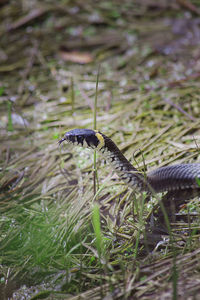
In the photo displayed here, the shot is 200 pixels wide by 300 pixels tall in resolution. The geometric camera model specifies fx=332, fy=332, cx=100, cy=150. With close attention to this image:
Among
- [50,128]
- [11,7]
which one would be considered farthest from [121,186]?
[11,7]

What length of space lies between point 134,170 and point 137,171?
10 cm

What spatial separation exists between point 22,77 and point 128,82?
1763 mm

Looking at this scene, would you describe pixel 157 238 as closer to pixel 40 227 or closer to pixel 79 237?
pixel 79 237

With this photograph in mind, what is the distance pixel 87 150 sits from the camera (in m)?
3.86

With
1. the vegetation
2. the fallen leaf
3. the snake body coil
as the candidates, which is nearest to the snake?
the snake body coil

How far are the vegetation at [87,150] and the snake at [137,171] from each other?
0.54ft

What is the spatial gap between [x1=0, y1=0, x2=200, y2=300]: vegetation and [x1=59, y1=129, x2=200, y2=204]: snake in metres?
0.17

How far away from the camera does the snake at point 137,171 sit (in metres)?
2.97

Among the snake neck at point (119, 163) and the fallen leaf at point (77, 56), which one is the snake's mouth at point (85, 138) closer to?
the snake neck at point (119, 163)

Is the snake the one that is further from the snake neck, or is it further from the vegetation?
the vegetation

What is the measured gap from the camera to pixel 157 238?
266cm

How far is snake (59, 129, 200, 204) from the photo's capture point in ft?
9.73

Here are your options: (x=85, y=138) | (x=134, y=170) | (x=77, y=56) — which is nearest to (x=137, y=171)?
(x=134, y=170)

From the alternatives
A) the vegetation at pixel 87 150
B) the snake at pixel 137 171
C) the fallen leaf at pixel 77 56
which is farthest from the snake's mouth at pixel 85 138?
the fallen leaf at pixel 77 56
